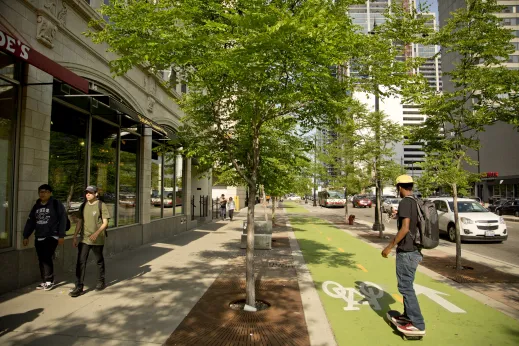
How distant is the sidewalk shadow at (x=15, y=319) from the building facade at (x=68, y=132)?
134 centimetres

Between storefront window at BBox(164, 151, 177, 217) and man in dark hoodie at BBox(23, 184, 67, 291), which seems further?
storefront window at BBox(164, 151, 177, 217)

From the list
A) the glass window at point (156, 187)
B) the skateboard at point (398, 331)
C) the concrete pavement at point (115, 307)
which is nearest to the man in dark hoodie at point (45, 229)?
the concrete pavement at point (115, 307)

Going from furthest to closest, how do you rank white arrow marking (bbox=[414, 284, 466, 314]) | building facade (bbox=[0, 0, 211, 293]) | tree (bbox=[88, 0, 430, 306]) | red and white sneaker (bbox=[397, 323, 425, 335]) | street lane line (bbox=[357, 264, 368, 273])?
street lane line (bbox=[357, 264, 368, 273])
building facade (bbox=[0, 0, 211, 293])
white arrow marking (bbox=[414, 284, 466, 314])
tree (bbox=[88, 0, 430, 306])
red and white sneaker (bbox=[397, 323, 425, 335])

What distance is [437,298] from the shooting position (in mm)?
6141

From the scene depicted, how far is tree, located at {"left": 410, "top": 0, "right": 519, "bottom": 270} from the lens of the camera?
26.2 ft

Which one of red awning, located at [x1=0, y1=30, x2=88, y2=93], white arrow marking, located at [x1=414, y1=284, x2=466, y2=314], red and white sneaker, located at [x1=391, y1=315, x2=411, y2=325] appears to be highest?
red awning, located at [x1=0, y1=30, x2=88, y2=93]

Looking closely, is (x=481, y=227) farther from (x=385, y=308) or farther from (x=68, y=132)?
(x=68, y=132)

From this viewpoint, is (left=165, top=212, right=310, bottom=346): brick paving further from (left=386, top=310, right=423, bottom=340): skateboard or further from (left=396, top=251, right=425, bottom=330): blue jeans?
(left=396, top=251, right=425, bottom=330): blue jeans

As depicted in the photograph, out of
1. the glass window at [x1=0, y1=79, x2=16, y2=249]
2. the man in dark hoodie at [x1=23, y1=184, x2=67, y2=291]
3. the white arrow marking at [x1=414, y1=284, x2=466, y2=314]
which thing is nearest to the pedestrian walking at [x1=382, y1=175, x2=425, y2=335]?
the white arrow marking at [x1=414, y1=284, x2=466, y2=314]

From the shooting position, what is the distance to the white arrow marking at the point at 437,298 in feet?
18.2

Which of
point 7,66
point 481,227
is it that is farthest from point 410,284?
point 481,227

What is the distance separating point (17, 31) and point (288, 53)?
17.0 ft

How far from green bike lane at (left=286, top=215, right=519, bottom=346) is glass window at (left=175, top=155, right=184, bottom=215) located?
896 cm

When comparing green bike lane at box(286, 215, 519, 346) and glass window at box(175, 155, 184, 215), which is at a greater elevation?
glass window at box(175, 155, 184, 215)
